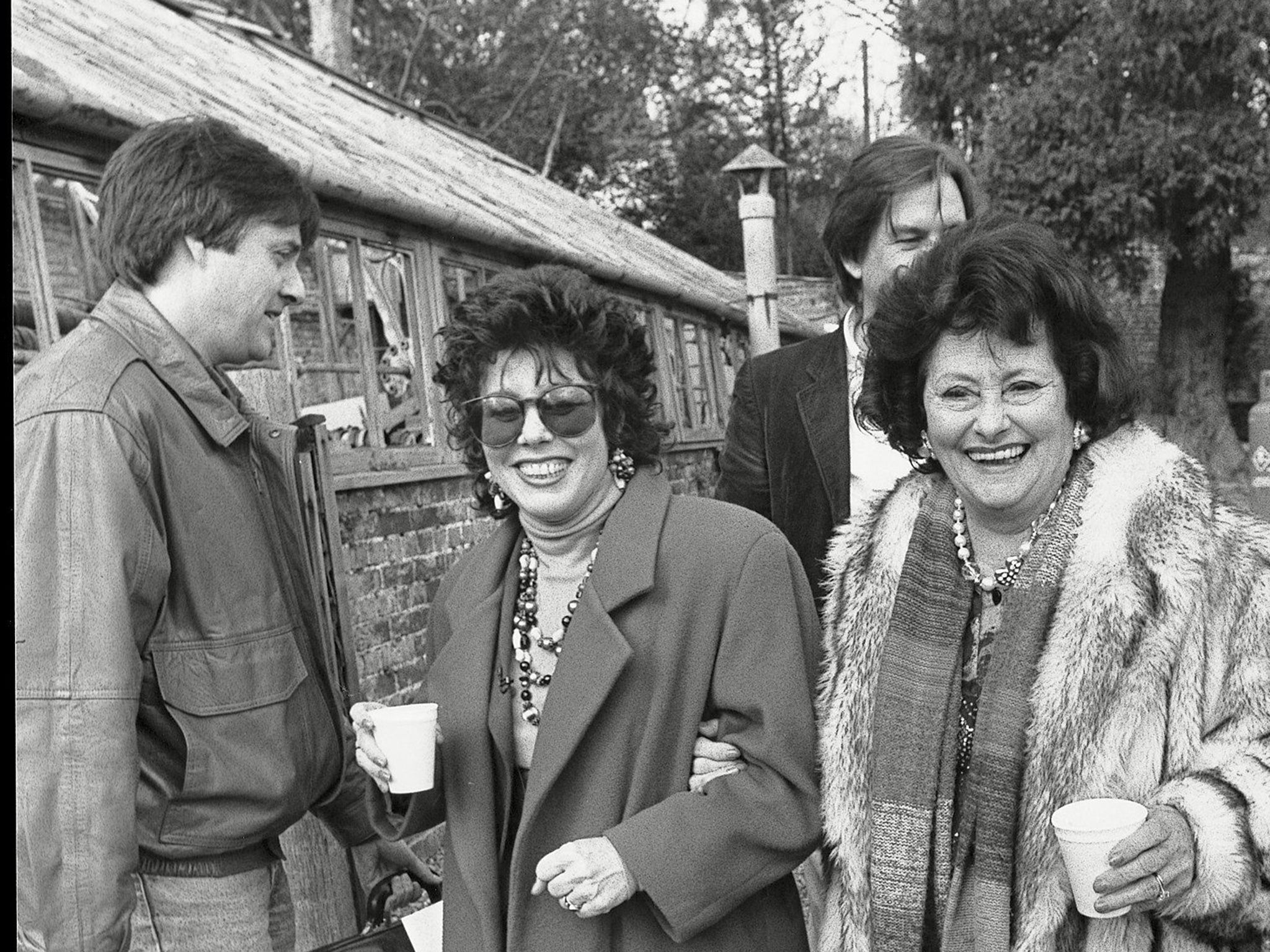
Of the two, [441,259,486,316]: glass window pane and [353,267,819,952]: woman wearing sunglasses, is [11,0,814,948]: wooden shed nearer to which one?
[441,259,486,316]: glass window pane

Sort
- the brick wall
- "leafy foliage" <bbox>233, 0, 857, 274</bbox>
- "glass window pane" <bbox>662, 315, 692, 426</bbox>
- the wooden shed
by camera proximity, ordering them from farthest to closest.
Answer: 1. "leafy foliage" <bbox>233, 0, 857, 274</bbox>
2. "glass window pane" <bbox>662, 315, 692, 426</bbox>
3. the brick wall
4. the wooden shed

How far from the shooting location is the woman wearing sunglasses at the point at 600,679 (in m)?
2.16

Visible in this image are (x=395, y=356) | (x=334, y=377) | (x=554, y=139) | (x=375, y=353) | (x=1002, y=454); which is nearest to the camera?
(x=1002, y=454)

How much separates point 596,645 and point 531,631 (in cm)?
20

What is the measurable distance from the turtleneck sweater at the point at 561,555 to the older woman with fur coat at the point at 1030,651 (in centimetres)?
44

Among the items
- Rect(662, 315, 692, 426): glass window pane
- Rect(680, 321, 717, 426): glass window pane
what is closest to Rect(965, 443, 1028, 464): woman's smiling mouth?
Rect(662, 315, 692, 426): glass window pane

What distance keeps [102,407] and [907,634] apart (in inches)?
53.8

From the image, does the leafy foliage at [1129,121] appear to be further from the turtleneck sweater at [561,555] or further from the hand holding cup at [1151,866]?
the hand holding cup at [1151,866]

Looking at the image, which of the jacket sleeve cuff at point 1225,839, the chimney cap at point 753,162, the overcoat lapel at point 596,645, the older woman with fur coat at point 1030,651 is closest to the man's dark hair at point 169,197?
the overcoat lapel at point 596,645

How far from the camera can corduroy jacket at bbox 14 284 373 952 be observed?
2.17 m

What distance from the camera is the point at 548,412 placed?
234 cm

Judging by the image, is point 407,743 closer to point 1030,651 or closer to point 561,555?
point 561,555

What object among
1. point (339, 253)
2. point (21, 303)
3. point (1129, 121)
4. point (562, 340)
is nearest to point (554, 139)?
point (1129, 121)

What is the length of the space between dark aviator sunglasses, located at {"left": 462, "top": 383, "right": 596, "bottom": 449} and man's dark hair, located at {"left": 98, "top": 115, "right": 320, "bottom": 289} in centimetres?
65
